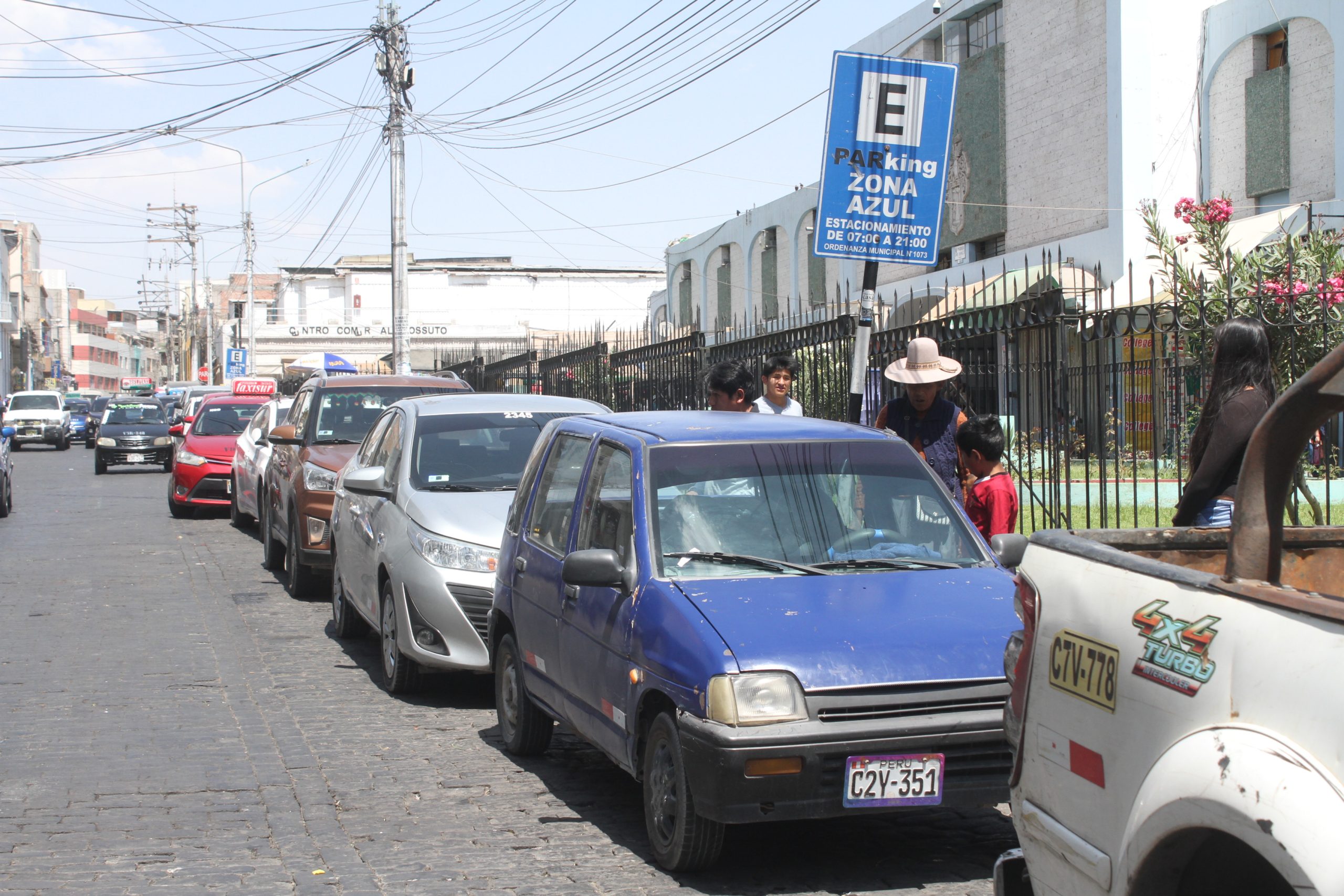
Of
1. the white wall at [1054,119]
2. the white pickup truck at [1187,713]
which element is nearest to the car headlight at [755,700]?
the white pickup truck at [1187,713]

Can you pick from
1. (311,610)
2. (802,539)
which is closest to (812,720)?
(802,539)

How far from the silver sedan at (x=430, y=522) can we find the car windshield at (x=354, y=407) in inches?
88.2

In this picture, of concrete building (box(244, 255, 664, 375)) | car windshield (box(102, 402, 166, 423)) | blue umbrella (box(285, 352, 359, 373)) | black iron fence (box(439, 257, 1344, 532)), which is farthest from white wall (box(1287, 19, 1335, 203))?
concrete building (box(244, 255, 664, 375))

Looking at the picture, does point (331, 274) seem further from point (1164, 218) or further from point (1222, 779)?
point (1222, 779)

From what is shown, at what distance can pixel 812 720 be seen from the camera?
14.5ft

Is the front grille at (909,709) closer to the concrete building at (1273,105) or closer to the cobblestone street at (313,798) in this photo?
the cobblestone street at (313,798)

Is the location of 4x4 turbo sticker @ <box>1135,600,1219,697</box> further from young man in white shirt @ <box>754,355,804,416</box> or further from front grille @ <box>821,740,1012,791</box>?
young man in white shirt @ <box>754,355,804,416</box>

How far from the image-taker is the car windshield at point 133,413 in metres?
32.3

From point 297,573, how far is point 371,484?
12.4 ft

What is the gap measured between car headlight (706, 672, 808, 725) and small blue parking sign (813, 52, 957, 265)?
11.0 ft

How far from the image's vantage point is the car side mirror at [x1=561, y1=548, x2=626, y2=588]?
5074mm

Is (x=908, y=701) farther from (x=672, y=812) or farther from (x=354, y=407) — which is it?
(x=354, y=407)

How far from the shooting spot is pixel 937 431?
7.38 meters

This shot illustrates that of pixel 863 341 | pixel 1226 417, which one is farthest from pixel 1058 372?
pixel 1226 417
